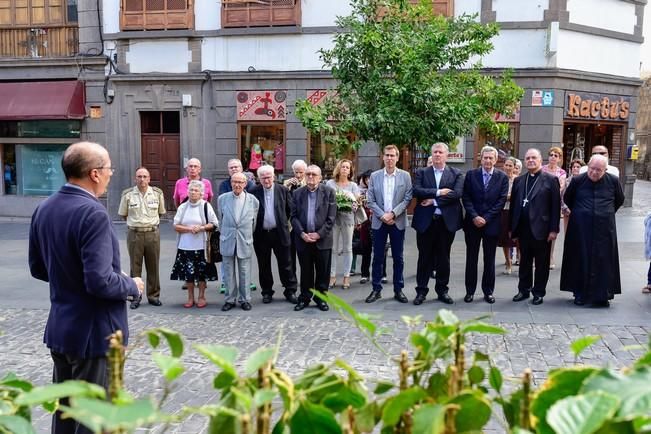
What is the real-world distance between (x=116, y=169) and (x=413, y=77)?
11.2 metres

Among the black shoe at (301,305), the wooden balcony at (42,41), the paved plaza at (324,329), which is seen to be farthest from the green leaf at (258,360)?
the wooden balcony at (42,41)

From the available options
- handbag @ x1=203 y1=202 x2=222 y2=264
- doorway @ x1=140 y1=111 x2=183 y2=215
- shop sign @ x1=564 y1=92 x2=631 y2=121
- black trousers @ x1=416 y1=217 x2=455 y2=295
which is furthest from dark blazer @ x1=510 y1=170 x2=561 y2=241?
doorway @ x1=140 y1=111 x2=183 y2=215

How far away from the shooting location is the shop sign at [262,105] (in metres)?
17.0

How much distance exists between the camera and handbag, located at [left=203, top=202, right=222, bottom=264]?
328 inches

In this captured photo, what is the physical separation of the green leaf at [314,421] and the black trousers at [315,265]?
22.6ft

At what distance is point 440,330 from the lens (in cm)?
140

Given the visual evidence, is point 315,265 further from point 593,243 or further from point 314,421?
point 314,421

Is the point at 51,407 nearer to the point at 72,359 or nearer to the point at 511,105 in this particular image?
the point at 72,359

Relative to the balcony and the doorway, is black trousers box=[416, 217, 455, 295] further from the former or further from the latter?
the balcony

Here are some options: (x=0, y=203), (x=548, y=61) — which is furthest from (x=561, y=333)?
(x=0, y=203)

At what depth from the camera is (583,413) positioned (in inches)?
38.9

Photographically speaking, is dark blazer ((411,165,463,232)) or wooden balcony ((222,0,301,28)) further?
wooden balcony ((222,0,301,28))

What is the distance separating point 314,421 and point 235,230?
6888mm

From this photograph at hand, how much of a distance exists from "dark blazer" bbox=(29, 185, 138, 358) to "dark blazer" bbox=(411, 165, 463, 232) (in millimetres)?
5379
